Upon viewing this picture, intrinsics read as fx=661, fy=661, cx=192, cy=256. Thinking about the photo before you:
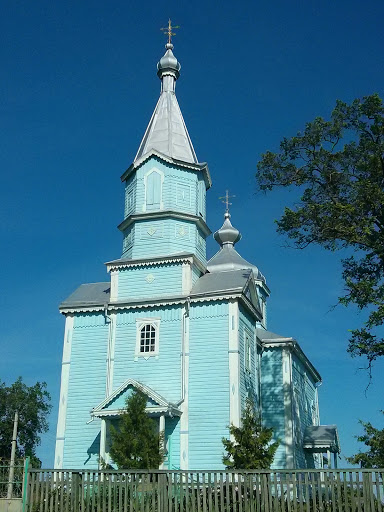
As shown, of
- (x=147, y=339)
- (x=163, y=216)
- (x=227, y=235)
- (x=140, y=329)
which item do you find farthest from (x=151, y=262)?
(x=227, y=235)

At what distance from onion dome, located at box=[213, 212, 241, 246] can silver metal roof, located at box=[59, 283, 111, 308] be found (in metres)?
12.7

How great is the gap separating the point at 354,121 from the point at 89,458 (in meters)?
13.0

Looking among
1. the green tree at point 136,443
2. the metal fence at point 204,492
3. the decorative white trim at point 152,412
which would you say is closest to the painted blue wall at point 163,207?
the decorative white trim at point 152,412

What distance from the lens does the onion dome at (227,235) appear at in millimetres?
36125

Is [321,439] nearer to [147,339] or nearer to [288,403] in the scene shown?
[288,403]

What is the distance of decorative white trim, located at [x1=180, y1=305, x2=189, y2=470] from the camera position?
20.0m

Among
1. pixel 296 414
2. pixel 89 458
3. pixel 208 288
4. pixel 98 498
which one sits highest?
pixel 208 288

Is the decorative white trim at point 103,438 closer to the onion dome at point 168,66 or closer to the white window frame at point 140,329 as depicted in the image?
the white window frame at point 140,329

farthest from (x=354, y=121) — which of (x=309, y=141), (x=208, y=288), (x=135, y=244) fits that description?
(x=135, y=244)

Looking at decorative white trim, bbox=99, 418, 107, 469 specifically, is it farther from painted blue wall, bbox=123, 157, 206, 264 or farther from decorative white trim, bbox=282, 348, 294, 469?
decorative white trim, bbox=282, 348, 294, 469

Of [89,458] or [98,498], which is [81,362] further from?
[98,498]

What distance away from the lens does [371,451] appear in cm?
1596

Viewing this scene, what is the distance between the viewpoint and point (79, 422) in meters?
21.6

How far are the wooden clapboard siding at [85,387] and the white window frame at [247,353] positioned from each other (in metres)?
4.70
